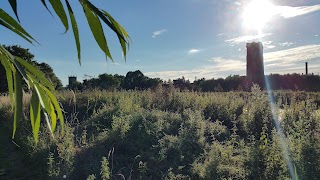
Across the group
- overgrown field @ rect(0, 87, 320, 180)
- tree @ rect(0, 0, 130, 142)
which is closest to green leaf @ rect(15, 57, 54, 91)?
tree @ rect(0, 0, 130, 142)

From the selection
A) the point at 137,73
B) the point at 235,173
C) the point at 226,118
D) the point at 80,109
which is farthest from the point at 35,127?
the point at 137,73

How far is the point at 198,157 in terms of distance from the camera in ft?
14.9

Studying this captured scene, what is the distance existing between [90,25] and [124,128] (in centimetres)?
463

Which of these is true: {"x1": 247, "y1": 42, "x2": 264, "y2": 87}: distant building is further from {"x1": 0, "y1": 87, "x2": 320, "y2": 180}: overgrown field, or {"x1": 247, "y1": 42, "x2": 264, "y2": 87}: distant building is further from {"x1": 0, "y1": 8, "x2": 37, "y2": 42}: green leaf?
{"x1": 0, "y1": 8, "x2": 37, "y2": 42}: green leaf

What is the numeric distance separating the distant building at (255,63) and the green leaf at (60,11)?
96.3ft

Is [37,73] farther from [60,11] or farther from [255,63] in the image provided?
[255,63]

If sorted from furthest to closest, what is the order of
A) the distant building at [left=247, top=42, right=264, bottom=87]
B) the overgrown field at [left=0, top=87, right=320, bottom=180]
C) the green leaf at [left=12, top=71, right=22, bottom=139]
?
the distant building at [left=247, top=42, right=264, bottom=87] → the overgrown field at [left=0, top=87, right=320, bottom=180] → the green leaf at [left=12, top=71, right=22, bottom=139]

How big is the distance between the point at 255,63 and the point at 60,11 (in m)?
29.8

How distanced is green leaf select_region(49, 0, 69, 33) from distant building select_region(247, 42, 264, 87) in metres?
29.3

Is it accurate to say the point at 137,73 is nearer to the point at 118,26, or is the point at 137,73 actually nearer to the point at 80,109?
the point at 80,109

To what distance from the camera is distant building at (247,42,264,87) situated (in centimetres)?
2909

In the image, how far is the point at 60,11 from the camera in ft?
2.88

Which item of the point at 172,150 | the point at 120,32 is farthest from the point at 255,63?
the point at 120,32

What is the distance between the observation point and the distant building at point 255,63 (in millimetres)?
29094
